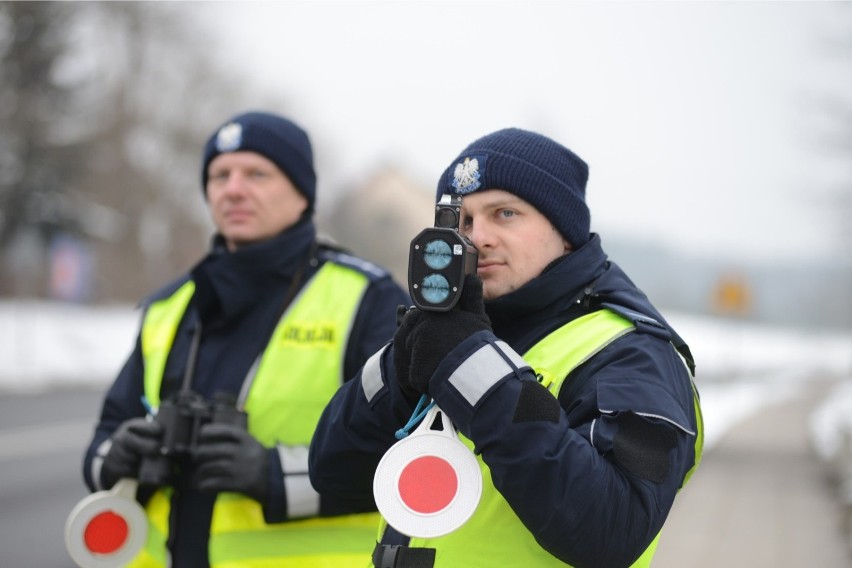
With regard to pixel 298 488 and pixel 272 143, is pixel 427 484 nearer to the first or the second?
pixel 298 488

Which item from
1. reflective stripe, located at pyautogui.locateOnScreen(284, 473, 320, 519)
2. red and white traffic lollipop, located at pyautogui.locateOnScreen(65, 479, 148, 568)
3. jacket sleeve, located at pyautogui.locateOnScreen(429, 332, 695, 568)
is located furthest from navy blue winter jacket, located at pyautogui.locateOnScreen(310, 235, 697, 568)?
red and white traffic lollipop, located at pyautogui.locateOnScreen(65, 479, 148, 568)

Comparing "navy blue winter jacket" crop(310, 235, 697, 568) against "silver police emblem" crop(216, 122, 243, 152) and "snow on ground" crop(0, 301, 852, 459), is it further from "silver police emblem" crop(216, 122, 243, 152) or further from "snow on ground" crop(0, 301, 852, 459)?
"snow on ground" crop(0, 301, 852, 459)

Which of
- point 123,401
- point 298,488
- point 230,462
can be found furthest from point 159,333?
point 298,488

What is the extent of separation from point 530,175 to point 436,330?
1.56 ft

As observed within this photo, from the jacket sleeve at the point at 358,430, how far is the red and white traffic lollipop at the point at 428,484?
0.70 feet

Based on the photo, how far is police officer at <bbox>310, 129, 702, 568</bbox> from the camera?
6.31ft

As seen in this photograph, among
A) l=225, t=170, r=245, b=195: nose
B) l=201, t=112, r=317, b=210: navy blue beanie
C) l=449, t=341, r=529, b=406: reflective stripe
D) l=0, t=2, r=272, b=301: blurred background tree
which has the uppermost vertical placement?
l=201, t=112, r=317, b=210: navy blue beanie

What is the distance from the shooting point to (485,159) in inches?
91.5

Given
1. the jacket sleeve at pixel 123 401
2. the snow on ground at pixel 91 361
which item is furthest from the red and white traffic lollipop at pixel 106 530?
the snow on ground at pixel 91 361

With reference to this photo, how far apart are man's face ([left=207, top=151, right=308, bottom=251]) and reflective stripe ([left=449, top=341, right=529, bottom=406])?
162 cm

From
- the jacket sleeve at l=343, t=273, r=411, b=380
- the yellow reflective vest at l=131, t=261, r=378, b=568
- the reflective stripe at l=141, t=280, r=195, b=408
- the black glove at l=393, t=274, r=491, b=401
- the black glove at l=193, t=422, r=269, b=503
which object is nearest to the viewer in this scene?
the black glove at l=393, t=274, r=491, b=401

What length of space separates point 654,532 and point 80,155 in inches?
1099

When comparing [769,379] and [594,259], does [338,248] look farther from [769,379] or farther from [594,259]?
[769,379]

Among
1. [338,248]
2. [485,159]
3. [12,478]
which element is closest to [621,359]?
[485,159]
